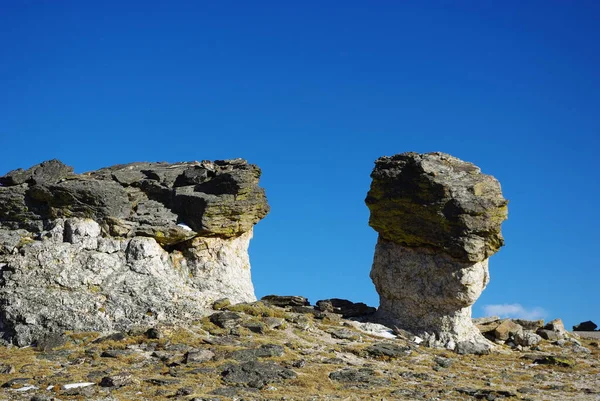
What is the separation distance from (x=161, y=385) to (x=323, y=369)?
6518 millimetres

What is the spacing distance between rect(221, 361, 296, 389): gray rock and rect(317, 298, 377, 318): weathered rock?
40.0ft

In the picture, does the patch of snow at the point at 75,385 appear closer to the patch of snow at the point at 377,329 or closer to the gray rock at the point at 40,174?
the gray rock at the point at 40,174

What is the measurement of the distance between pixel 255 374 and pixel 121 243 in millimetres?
11534

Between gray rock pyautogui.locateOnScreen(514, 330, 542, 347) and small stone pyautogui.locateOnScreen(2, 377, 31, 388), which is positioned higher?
gray rock pyautogui.locateOnScreen(514, 330, 542, 347)

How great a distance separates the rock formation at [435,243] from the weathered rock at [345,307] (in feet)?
4.57

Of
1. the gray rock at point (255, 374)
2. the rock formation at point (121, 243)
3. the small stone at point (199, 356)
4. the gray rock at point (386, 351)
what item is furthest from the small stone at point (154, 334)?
the gray rock at point (386, 351)

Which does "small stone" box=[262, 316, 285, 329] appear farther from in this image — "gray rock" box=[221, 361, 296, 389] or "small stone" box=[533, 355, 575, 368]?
"small stone" box=[533, 355, 575, 368]

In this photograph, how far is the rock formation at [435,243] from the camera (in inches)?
1422

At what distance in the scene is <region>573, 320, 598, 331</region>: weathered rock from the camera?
48.9 meters

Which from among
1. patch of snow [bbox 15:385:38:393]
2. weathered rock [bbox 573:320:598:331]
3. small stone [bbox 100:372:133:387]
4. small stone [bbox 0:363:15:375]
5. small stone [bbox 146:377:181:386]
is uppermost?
weathered rock [bbox 573:320:598:331]

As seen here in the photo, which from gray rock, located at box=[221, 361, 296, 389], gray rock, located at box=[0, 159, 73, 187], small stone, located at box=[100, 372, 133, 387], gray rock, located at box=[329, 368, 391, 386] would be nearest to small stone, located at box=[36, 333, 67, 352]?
small stone, located at box=[100, 372, 133, 387]

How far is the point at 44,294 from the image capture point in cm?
3158

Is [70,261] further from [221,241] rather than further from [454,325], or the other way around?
[454,325]

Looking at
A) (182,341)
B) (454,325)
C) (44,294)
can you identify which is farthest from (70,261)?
(454,325)
